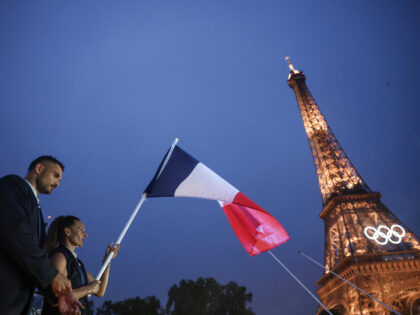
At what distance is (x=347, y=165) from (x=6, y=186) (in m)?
35.4

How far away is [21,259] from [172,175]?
2468 mm

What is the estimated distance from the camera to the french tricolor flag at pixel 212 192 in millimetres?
3901

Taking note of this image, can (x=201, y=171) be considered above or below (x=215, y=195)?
above

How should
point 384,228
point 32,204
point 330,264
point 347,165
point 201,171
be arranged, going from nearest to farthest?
1. point 32,204
2. point 201,171
3. point 384,228
4. point 330,264
5. point 347,165

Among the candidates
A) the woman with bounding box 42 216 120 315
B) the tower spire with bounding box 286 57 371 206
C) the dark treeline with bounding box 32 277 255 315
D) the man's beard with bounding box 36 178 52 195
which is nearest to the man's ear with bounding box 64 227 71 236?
the woman with bounding box 42 216 120 315

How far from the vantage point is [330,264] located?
27.8 meters

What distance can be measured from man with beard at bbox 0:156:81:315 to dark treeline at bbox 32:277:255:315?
28.1 metres

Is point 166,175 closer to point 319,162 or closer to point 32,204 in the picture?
point 32,204

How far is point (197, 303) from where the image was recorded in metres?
27.2

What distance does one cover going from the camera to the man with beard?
166 cm

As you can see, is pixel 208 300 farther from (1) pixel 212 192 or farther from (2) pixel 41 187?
(2) pixel 41 187

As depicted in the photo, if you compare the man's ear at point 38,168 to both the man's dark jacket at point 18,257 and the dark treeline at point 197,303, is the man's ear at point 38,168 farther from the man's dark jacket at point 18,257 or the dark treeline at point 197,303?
the dark treeline at point 197,303

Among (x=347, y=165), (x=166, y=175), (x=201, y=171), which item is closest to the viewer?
(x=166, y=175)

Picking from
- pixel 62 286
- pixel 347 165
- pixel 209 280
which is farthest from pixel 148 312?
pixel 62 286
